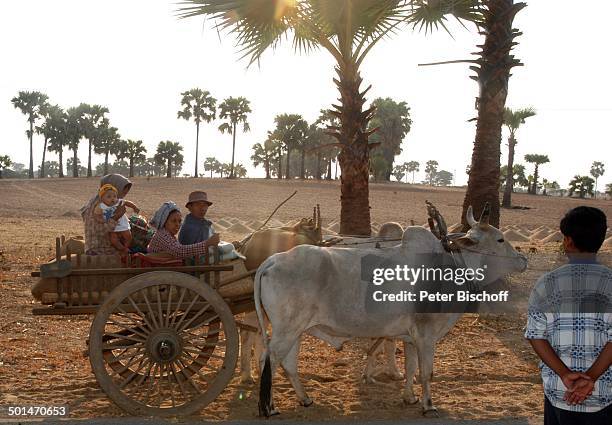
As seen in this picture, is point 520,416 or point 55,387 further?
point 55,387

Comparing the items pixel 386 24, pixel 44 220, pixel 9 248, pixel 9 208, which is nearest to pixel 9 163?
pixel 9 208

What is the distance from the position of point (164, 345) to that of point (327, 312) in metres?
1.52

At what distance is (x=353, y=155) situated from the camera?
13453mm

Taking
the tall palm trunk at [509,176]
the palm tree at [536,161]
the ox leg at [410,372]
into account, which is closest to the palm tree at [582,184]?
the palm tree at [536,161]

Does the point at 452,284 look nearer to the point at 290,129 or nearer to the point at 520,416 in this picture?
the point at 520,416

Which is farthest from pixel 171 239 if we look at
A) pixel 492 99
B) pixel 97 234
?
pixel 492 99

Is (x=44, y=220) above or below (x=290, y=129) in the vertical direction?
below

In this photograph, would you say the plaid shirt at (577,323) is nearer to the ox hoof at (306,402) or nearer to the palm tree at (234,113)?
the ox hoof at (306,402)

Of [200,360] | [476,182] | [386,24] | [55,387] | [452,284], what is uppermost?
[386,24]

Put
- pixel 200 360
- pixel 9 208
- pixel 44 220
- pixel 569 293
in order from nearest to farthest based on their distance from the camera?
1. pixel 569 293
2. pixel 200 360
3. pixel 44 220
4. pixel 9 208

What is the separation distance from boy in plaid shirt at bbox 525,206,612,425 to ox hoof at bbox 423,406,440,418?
277 cm

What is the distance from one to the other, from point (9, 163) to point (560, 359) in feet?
349

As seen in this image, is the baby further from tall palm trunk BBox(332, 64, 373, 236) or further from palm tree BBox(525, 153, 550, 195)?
palm tree BBox(525, 153, 550, 195)

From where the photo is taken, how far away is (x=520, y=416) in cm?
613
